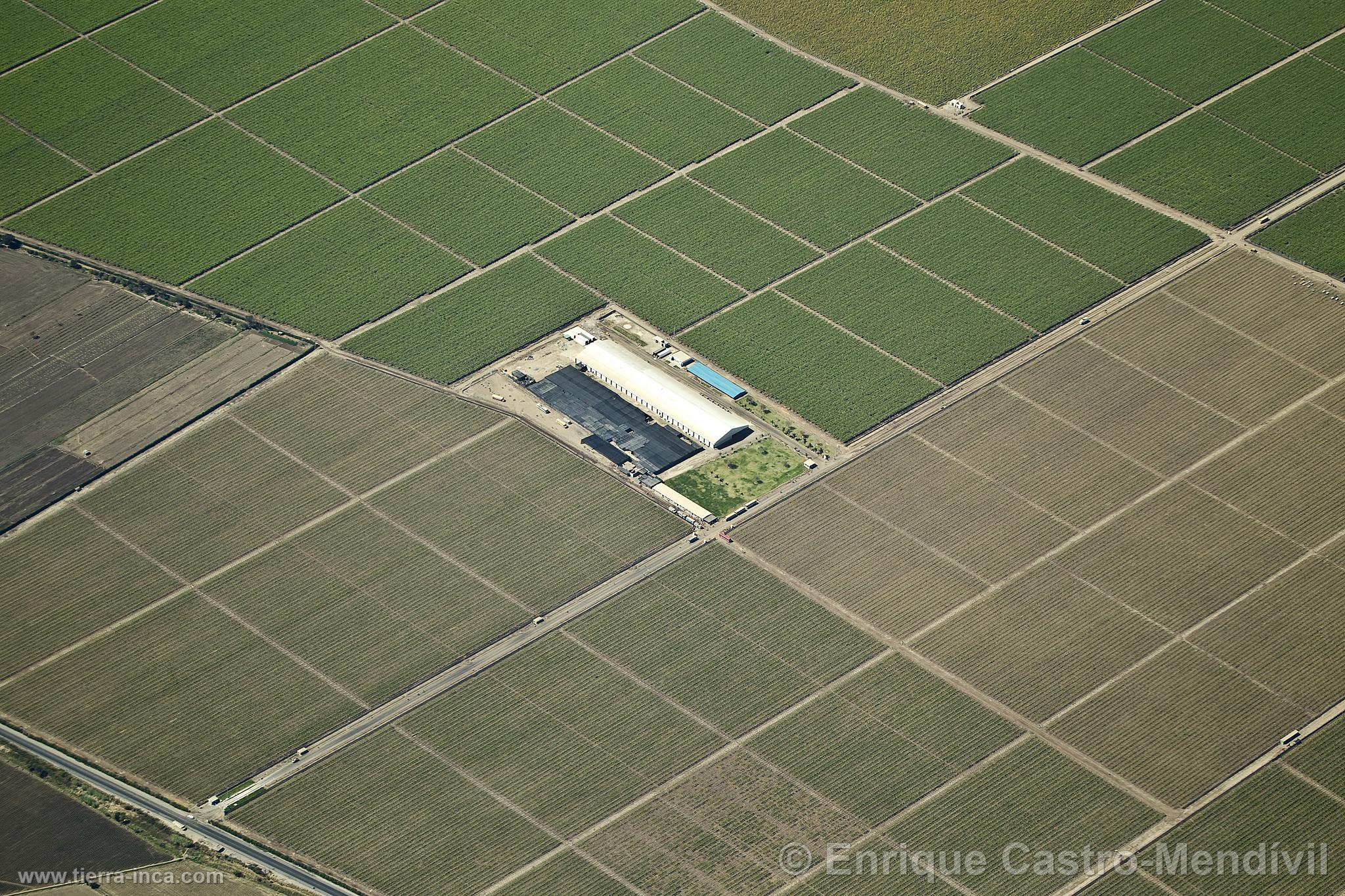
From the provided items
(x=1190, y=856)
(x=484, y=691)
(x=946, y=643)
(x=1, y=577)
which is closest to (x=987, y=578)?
(x=946, y=643)

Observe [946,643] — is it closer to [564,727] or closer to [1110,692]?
[1110,692]

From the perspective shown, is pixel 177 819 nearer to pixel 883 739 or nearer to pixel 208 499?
pixel 208 499

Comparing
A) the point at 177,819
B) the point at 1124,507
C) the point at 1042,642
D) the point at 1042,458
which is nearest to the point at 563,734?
the point at 177,819

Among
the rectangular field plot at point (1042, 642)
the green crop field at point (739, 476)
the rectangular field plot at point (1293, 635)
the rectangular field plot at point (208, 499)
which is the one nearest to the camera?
the rectangular field plot at point (1293, 635)

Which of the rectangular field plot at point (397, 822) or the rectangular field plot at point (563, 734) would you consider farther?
the rectangular field plot at point (563, 734)

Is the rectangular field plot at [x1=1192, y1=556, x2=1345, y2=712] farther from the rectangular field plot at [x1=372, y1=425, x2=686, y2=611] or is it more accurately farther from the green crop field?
the rectangular field plot at [x1=372, y1=425, x2=686, y2=611]

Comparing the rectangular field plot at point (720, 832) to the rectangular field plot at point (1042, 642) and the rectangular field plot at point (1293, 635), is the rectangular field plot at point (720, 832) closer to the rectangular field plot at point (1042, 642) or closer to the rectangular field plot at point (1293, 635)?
the rectangular field plot at point (1042, 642)

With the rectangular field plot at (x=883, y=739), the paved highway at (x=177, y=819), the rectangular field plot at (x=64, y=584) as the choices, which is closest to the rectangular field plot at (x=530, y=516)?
the rectangular field plot at (x=64, y=584)
